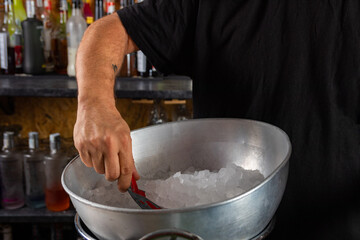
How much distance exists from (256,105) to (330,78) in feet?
0.53

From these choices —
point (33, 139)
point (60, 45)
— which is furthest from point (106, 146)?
point (60, 45)

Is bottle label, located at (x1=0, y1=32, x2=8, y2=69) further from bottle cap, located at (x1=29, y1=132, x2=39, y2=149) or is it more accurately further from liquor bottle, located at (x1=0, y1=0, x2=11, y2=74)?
bottle cap, located at (x1=29, y1=132, x2=39, y2=149)

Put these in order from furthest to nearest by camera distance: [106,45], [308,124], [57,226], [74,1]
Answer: [57,226] → [74,1] → [308,124] → [106,45]

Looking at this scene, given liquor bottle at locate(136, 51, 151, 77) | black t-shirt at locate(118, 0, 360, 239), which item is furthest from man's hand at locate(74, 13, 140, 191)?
liquor bottle at locate(136, 51, 151, 77)

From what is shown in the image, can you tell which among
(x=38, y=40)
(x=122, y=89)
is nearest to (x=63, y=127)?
(x=38, y=40)

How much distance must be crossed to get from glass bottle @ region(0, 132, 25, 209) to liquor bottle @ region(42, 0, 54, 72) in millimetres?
382

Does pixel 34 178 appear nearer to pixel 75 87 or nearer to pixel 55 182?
pixel 55 182

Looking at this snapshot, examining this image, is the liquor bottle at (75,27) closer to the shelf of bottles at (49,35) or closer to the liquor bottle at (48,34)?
the shelf of bottles at (49,35)

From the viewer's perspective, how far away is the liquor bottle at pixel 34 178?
173 cm

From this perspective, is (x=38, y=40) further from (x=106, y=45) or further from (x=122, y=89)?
(x=106, y=45)

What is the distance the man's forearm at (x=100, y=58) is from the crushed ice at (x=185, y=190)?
5.5 inches

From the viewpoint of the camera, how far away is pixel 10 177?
1729 millimetres

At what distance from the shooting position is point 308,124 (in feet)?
2.77

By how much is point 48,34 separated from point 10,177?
2.23 feet
